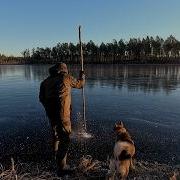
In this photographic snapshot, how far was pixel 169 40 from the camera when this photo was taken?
132 m

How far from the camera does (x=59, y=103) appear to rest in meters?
6.97

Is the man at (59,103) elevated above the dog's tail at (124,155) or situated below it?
above

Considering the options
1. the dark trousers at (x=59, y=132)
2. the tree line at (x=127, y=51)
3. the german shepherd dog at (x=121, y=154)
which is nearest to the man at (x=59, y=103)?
the dark trousers at (x=59, y=132)

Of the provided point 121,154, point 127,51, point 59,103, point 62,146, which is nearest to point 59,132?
point 62,146

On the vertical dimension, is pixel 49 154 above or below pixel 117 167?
below

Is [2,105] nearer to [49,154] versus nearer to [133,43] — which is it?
[49,154]

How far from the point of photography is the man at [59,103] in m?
6.98

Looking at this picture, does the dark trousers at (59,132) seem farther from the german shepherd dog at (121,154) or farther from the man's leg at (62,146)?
the german shepherd dog at (121,154)

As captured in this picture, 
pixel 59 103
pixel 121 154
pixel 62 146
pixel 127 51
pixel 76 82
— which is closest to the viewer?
pixel 121 154

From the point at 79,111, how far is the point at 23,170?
845cm

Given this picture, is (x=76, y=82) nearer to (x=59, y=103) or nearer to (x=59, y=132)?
(x=59, y=103)

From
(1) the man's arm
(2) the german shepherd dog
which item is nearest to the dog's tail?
(2) the german shepherd dog

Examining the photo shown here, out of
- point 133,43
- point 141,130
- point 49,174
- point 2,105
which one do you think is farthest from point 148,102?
point 133,43

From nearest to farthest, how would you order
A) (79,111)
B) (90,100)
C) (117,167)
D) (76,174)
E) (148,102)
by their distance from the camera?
(117,167) < (76,174) < (79,111) < (148,102) < (90,100)
